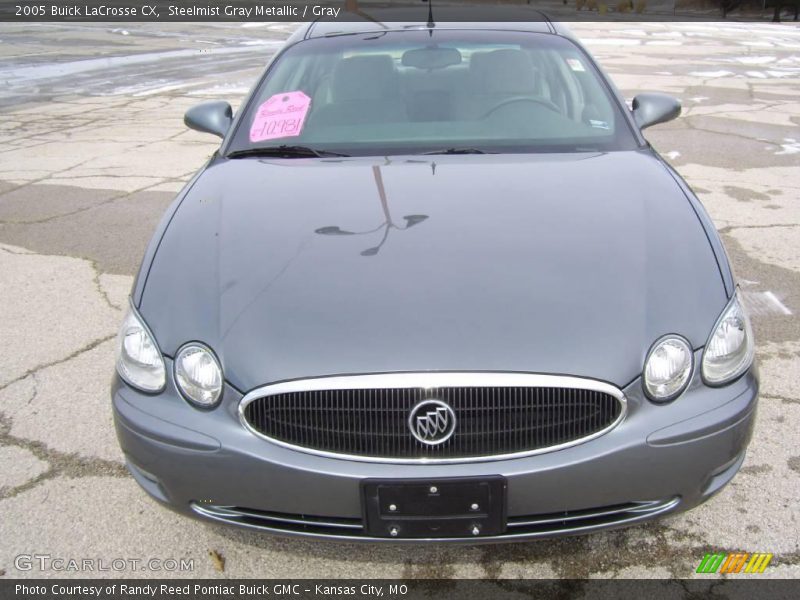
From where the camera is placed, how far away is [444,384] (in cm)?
184

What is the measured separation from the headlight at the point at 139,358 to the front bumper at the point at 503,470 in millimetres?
42

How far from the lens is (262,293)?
6.95ft

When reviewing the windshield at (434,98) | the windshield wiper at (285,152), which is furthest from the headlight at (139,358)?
the windshield at (434,98)

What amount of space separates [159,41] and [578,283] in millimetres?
20146

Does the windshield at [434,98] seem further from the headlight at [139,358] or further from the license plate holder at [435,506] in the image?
the license plate holder at [435,506]

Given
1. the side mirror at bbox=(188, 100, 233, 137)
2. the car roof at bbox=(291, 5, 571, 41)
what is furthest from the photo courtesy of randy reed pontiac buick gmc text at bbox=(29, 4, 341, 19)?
the side mirror at bbox=(188, 100, 233, 137)

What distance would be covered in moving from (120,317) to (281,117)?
55.5 inches

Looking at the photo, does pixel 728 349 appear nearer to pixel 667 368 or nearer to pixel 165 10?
pixel 667 368

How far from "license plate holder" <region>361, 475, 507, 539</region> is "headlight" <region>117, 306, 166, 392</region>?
2.09 ft

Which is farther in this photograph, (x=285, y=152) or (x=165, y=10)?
(x=165, y=10)

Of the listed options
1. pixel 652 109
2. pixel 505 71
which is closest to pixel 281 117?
pixel 505 71

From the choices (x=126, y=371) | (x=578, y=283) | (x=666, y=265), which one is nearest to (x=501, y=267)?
(x=578, y=283)

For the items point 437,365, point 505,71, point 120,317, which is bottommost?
point 120,317

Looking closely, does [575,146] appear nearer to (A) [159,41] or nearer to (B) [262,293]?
(B) [262,293]
